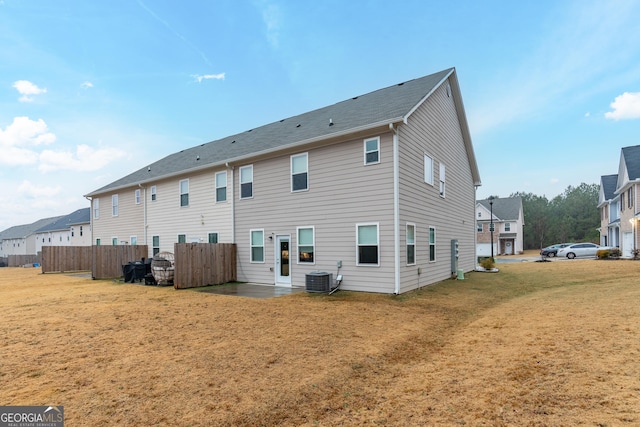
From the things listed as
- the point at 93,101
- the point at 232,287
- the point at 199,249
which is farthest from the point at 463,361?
the point at 93,101

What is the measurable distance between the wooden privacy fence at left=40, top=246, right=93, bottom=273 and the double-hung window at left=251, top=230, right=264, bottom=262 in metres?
17.1

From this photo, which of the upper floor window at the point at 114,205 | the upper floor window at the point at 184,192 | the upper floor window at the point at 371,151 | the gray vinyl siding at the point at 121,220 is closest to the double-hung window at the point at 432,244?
the upper floor window at the point at 371,151

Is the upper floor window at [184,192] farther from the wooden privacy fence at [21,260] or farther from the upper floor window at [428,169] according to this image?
the wooden privacy fence at [21,260]

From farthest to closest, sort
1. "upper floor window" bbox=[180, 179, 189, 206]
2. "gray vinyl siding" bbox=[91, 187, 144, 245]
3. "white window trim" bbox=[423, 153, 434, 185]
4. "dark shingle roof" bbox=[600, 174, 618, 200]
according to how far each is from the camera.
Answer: "dark shingle roof" bbox=[600, 174, 618, 200] < "gray vinyl siding" bbox=[91, 187, 144, 245] < "upper floor window" bbox=[180, 179, 189, 206] < "white window trim" bbox=[423, 153, 434, 185]

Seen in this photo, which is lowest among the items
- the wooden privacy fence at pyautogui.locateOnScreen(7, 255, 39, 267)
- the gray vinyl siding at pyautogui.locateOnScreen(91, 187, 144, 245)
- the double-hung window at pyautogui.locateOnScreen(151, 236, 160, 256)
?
the wooden privacy fence at pyautogui.locateOnScreen(7, 255, 39, 267)

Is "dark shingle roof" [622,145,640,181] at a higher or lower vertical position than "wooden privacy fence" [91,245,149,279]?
higher

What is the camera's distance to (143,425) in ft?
10.4

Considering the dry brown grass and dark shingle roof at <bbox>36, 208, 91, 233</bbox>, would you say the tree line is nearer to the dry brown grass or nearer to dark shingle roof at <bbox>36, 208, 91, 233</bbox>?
the dry brown grass

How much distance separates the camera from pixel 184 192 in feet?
59.4

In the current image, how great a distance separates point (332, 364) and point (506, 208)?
52.0 metres

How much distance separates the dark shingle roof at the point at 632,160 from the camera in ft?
76.6

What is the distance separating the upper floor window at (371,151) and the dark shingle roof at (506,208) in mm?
42937

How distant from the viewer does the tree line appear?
187 ft

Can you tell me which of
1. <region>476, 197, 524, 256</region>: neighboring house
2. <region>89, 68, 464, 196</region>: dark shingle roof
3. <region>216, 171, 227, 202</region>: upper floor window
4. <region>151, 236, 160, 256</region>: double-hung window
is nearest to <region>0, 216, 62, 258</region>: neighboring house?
<region>151, 236, 160, 256</region>: double-hung window
